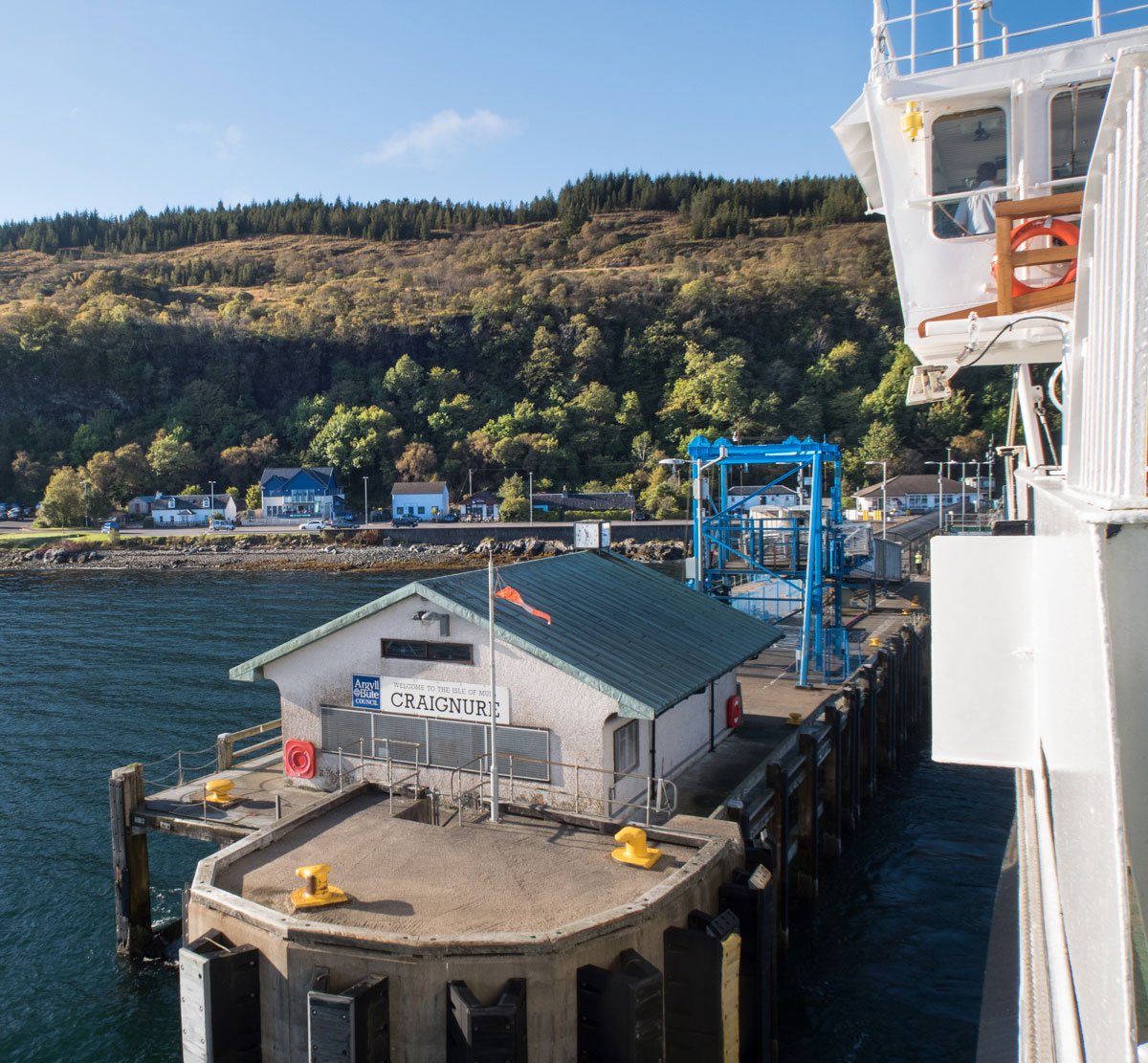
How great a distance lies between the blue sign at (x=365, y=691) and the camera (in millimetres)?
16750

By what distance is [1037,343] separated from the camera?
26.1ft

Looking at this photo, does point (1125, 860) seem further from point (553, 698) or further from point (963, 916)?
point (963, 916)

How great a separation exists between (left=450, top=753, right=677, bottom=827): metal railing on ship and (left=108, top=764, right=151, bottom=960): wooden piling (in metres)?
5.65

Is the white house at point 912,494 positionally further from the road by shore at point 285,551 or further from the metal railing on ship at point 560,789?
the metal railing on ship at point 560,789

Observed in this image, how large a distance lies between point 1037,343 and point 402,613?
1158 centimetres

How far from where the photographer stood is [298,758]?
17125mm

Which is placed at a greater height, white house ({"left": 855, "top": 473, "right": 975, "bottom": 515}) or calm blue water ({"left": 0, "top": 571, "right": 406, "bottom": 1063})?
A: white house ({"left": 855, "top": 473, "right": 975, "bottom": 515})

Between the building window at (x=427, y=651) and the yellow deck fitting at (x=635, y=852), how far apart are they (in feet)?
16.8

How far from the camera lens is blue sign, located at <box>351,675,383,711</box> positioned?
1675cm

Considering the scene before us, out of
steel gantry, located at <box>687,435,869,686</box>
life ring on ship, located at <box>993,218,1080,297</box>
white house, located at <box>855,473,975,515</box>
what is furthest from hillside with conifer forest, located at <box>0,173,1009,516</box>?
life ring on ship, located at <box>993,218,1080,297</box>

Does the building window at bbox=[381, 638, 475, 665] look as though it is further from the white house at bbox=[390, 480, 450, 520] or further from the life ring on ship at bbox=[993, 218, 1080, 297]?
the white house at bbox=[390, 480, 450, 520]

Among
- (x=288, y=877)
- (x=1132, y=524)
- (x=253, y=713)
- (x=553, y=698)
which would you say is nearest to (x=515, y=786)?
(x=553, y=698)

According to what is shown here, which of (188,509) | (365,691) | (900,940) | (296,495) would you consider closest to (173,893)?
(365,691)

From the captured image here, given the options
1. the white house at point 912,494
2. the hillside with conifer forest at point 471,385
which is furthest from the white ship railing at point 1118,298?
the white house at point 912,494
